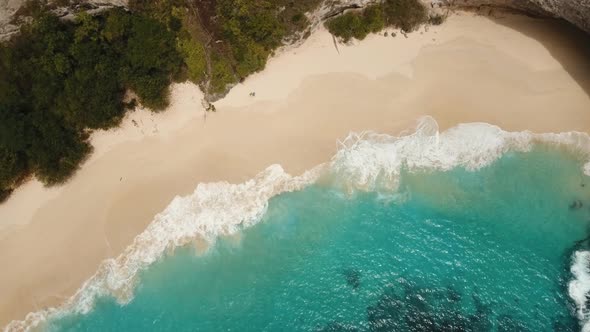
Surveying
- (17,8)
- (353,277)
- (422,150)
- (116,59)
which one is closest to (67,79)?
(116,59)

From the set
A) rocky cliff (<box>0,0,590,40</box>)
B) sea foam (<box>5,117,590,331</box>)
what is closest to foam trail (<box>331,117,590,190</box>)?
sea foam (<box>5,117,590,331</box>)

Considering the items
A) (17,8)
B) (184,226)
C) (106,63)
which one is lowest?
(184,226)

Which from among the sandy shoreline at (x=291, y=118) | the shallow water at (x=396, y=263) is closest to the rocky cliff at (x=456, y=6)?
the sandy shoreline at (x=291, y=118)

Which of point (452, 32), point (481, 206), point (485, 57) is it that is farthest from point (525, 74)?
point (481, 206)

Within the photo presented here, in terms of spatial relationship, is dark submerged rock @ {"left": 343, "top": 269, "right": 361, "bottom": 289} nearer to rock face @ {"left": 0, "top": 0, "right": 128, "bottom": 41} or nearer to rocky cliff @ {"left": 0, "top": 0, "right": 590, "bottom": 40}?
rocky cliff @ {"left": 0, "top": 0, "right": 590, "bottom": 40}

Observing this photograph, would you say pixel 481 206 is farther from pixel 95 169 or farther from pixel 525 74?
pixel 95 169

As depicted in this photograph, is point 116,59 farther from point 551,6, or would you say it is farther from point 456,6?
point 551,6
